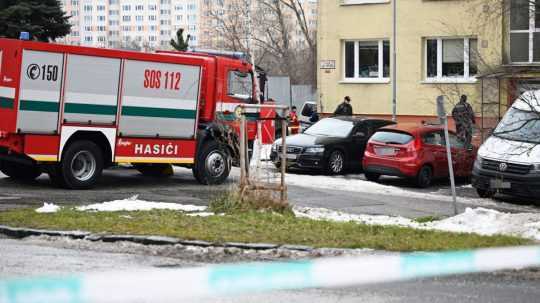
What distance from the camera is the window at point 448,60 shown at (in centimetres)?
3019

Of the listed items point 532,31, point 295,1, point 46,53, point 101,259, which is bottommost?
point 101,259

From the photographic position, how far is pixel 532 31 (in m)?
29.2

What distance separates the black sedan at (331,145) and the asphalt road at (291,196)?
1.73m

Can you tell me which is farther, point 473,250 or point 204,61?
point 204,61

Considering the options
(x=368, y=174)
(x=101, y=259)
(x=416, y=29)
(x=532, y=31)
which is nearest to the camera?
(x=101, y=259)

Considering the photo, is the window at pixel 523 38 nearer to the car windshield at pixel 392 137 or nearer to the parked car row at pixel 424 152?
the parked car row at pixel 424 152

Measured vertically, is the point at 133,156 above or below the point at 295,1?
below

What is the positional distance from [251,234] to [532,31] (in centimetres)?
2092

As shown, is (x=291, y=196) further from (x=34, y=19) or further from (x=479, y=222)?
(x=34, y=19)

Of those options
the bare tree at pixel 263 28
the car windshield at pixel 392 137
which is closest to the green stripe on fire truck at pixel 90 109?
the car windshield at pixel 392 137

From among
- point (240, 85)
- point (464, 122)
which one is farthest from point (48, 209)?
point (464, 122)

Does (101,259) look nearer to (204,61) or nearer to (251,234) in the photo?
(251,234)

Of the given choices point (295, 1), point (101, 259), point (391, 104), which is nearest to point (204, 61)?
A: point (101, 259)

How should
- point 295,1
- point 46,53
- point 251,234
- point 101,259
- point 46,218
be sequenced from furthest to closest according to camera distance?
point 295,1
point 46,53
point 46,218
point 251,234
point 101,259
